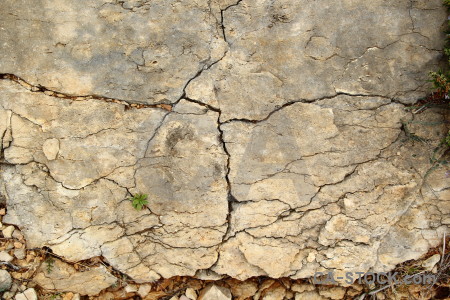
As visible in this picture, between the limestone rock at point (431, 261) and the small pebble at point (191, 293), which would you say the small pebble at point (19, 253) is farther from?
the limestone rock at point (431, 261)

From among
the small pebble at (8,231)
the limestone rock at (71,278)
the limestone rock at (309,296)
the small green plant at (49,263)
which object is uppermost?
the small pebble at (8,231)

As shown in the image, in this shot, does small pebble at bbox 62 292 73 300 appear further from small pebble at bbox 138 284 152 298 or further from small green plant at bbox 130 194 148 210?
small green plant at bbox 130 194 148 210

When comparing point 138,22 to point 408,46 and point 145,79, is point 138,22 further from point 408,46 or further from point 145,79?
point 408,46

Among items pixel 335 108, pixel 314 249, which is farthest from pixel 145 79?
pixel 314 249

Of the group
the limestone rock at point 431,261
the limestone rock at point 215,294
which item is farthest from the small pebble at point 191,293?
the limestone rock at point 431,261

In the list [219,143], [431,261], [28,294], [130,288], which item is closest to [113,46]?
[219,143]

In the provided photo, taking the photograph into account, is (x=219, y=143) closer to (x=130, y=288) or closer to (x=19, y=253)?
(x=130, y=288)

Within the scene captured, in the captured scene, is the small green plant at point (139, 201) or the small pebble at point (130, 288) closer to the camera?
the small green plant at point (139, 201)
